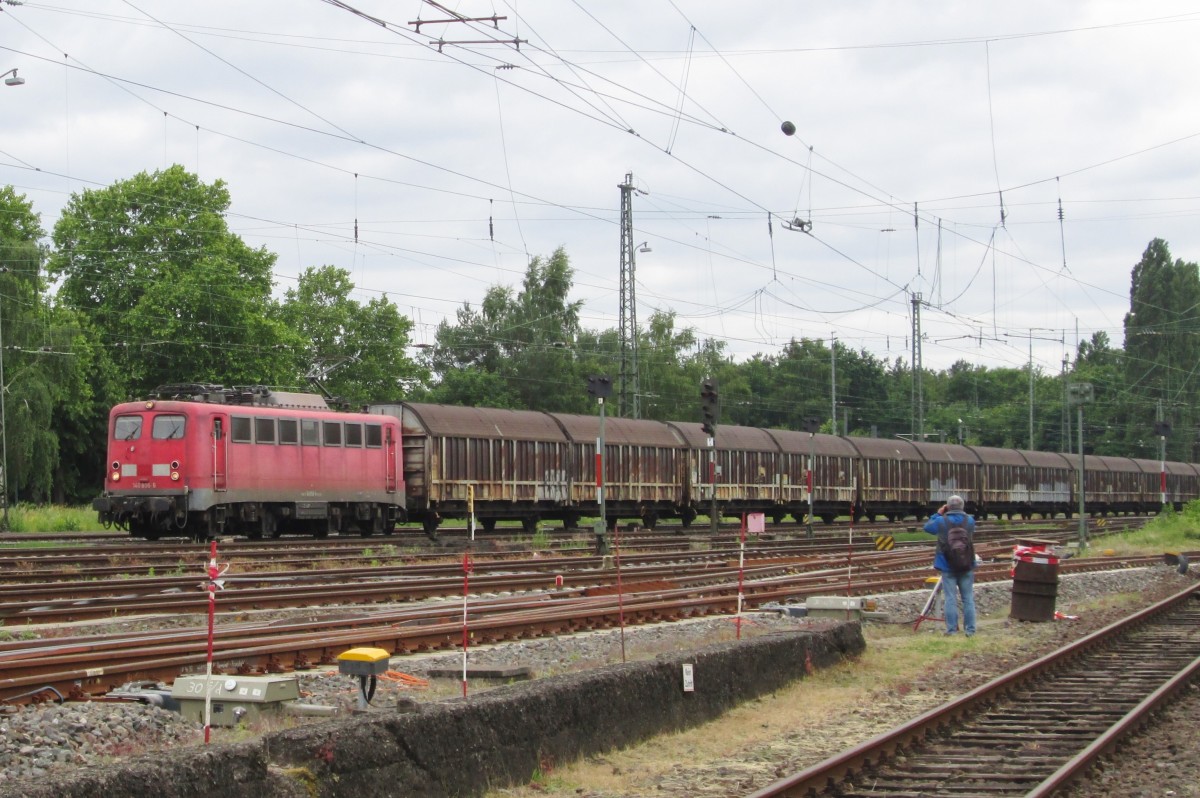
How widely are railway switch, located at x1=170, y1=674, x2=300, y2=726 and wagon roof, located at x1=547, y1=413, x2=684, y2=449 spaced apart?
1157 inches

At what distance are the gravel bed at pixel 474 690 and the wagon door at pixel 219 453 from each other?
46.0ft

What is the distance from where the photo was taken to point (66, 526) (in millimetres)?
40250

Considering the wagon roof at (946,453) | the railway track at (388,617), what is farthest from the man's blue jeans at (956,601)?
the wagon roof at (946,453)

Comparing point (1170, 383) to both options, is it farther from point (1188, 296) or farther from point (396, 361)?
point (396, 361)

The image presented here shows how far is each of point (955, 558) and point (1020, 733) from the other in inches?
279

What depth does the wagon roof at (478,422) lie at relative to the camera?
35.4 m

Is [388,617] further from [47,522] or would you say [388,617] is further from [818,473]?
[818,473]

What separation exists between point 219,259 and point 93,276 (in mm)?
7066

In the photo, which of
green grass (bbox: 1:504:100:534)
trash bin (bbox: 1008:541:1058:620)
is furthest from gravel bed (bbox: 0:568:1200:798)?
green grass (bbox: 1:504:100:534)

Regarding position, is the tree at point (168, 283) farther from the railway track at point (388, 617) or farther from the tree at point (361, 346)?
the railway track at point (388, 617)

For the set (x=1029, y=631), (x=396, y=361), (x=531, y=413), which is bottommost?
(x=1029, y=631)

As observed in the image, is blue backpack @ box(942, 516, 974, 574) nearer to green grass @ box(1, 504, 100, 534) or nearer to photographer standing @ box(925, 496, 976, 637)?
photographer standing @ box(925, 496, 976, 637)

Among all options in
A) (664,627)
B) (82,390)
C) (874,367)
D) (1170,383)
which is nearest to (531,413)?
(664,627)

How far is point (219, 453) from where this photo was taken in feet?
94.5
